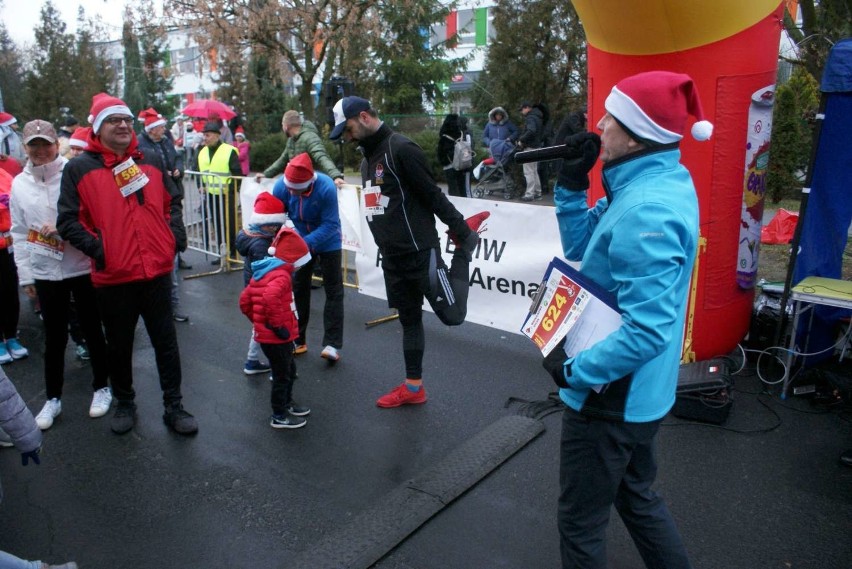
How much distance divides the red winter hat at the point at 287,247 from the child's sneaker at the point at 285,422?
3.46 feet

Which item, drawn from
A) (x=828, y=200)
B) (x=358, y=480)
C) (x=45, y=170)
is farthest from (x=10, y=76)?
(x=828, y=200)

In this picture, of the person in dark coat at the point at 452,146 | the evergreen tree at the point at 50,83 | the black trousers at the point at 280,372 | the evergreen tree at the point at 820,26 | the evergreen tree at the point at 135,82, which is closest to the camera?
the black trousers at the point at 280,372

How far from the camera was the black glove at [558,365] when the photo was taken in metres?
2.18

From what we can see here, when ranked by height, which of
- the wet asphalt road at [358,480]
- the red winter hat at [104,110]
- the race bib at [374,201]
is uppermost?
the red winter hat at [104,110]

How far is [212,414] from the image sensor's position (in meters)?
4.79

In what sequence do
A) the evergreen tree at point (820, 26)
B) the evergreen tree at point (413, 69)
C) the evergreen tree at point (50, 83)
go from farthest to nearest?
the evergreen tree at point (50, 83) → the evergreen tree at point (413, 69) → the evergreen tree at point (820, 26)

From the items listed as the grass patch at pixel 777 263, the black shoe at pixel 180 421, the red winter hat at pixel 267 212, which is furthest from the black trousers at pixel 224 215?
the grass patch at pixel 777 263

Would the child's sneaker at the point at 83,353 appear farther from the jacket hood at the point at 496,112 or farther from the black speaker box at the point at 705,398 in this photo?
the jacket hood at the point at 496,112

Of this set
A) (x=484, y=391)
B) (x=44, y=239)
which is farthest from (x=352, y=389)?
(x=44, y=239)

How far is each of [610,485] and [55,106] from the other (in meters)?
38.1

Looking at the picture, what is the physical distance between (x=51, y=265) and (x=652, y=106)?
4.13 metres

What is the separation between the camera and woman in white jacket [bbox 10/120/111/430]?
454 cm

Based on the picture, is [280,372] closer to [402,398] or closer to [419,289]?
[402,398]

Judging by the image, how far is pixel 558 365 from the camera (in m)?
2.21
